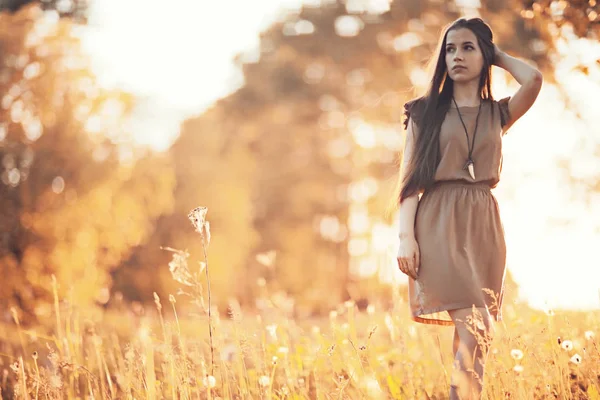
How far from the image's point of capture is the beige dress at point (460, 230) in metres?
2.98

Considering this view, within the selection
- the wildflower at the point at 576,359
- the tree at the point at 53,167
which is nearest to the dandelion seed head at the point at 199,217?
the wildflower at the point at 576,359

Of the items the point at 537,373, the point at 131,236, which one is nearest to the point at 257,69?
the point at 131,236

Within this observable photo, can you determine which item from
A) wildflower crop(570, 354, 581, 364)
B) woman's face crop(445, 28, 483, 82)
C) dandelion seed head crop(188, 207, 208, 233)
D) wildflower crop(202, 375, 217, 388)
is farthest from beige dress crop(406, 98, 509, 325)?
dandelion seed head crop(188, 207, 208, 233)

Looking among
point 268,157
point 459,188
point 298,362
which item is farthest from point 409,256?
point 268,157

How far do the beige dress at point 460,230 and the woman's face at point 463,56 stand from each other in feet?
0.52

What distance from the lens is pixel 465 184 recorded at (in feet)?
10.3

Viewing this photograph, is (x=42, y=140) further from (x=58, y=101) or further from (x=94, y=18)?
(x=94, y=18)

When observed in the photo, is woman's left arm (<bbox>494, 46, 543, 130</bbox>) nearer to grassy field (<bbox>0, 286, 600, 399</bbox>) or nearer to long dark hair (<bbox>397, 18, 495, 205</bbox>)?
long dark hair (<bbox>397, 18, 495, 205</bbox>)

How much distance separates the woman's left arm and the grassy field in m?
0.93

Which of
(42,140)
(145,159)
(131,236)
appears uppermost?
(42,140)

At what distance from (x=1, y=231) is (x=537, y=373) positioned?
22.1 ft

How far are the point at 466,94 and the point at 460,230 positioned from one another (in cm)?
66

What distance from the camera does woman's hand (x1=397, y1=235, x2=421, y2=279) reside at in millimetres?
3062

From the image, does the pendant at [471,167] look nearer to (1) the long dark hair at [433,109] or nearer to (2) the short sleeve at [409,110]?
(1) the long dark hair at [433,109]
